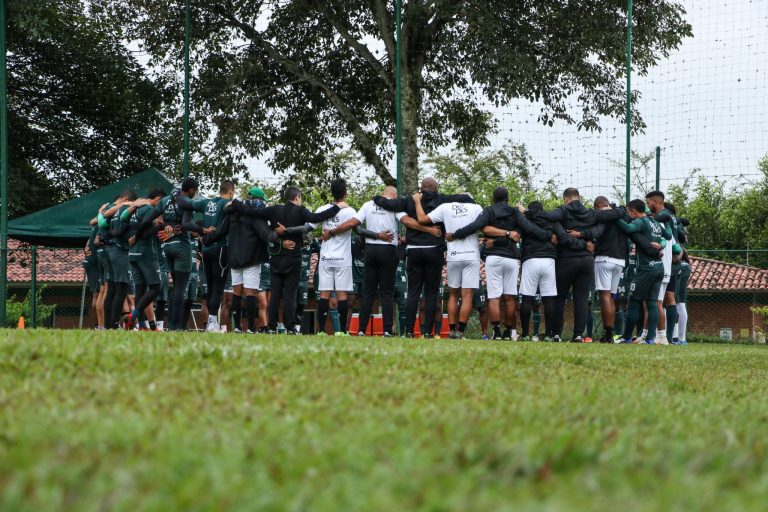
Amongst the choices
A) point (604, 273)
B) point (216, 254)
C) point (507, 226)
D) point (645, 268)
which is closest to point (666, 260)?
point (645, 268)

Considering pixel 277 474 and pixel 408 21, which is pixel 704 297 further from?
pixel 277 474

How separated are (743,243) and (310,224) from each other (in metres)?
49.7

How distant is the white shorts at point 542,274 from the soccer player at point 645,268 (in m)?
1.29

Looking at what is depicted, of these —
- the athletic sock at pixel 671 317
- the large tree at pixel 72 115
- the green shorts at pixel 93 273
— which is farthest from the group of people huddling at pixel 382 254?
the large tree at pixel 72 115

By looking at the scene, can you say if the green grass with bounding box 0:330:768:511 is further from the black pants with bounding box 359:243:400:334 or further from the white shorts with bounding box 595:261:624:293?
the white shorts with bounding box 595:261:624:293

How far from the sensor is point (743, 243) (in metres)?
57.2

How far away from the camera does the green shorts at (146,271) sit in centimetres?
1281

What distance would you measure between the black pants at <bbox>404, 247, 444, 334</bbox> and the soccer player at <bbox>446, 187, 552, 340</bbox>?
2.63 feet

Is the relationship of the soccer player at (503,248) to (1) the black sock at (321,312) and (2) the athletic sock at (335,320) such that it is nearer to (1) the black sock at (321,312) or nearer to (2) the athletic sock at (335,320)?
(2) the athletic sock at (335,320)

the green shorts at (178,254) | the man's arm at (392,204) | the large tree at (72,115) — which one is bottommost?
the green shorts at (178,254)

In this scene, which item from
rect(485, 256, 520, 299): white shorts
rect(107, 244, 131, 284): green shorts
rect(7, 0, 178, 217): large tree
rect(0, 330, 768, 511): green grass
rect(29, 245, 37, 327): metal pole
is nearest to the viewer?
rect(0, 330, 768, 511): green grass

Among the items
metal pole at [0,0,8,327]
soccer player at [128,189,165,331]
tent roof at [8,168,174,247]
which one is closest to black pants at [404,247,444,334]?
soccer player at [128,189,165,331]

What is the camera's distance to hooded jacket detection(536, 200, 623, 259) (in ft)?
45.1

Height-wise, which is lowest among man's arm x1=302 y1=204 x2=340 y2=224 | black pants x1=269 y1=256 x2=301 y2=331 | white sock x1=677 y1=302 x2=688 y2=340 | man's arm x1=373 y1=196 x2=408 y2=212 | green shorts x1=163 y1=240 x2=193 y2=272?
white sock x1=677 y1=302 x2=688 y2=340
